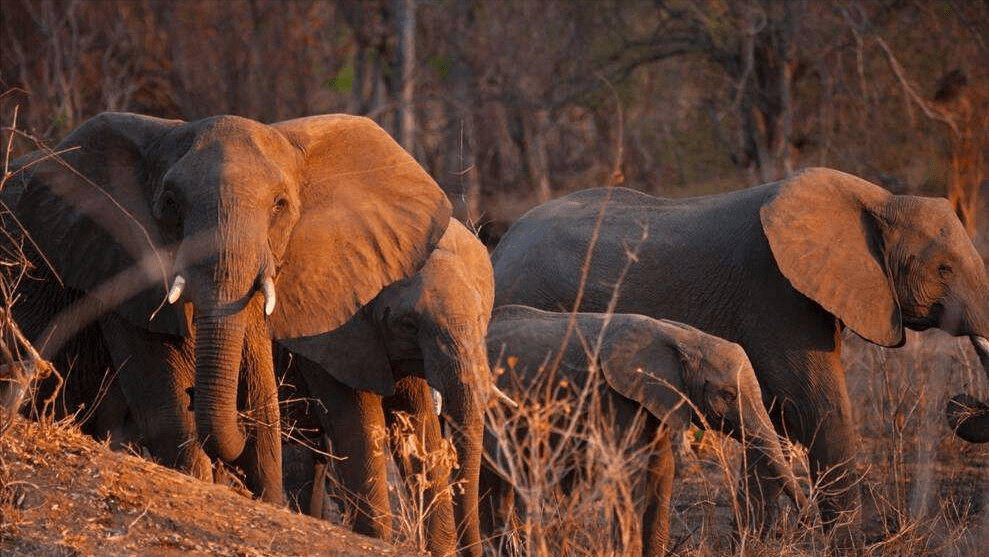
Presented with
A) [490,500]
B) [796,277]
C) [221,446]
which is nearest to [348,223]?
[221,446]

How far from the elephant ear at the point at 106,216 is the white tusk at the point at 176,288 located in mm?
332

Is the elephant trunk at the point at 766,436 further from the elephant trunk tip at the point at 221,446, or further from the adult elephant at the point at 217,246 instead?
the elephant trunk tip at the point at 221,446

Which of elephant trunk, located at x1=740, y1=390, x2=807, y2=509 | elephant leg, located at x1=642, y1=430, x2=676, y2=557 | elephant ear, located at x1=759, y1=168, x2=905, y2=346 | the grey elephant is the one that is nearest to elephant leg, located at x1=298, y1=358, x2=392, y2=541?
the grey elephant

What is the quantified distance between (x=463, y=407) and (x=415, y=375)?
0.59 meters

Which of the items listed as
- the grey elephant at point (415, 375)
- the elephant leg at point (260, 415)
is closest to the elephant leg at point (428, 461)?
the grey elephant at point (415, 375)

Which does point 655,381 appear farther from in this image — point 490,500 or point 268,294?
point 268,294

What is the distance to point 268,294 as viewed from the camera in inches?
237

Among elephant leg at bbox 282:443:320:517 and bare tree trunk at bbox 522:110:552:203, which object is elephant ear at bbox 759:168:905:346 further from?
bare tree trunk at bbox 522:110:552:203

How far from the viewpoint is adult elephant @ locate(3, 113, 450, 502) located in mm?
6039

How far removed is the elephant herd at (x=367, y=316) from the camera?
6.22 meters

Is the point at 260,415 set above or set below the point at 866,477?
above

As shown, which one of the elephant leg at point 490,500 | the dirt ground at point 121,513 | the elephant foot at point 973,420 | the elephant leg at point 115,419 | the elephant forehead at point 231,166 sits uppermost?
the elephant forehead at point 231,166

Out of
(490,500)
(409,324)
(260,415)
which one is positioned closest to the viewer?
(260,415)

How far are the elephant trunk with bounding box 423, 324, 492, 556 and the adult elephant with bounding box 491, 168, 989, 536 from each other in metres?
1.69
